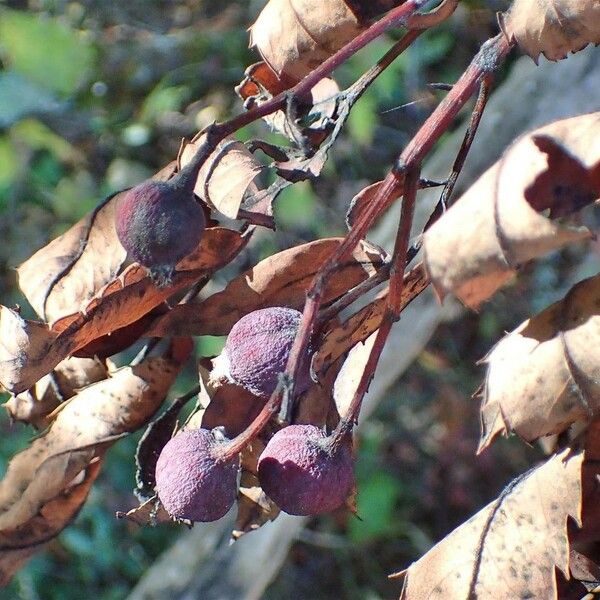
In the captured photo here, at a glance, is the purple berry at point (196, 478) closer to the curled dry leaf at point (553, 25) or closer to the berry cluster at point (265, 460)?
the berry cluster at point (265, 460)

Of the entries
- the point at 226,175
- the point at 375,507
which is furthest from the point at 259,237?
the point at 226,175

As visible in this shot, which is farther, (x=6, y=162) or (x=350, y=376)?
(x=6, y=162)

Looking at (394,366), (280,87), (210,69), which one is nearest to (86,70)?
(210,69)

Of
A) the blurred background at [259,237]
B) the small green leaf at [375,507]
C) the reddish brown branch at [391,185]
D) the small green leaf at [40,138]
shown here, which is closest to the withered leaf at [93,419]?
the reddish brown branch at [391,185]

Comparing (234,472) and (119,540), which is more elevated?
(234,472)

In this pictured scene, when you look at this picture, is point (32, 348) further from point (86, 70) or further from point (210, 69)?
point (210, 69)

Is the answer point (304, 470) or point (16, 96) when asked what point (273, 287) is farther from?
point (16, 96)
